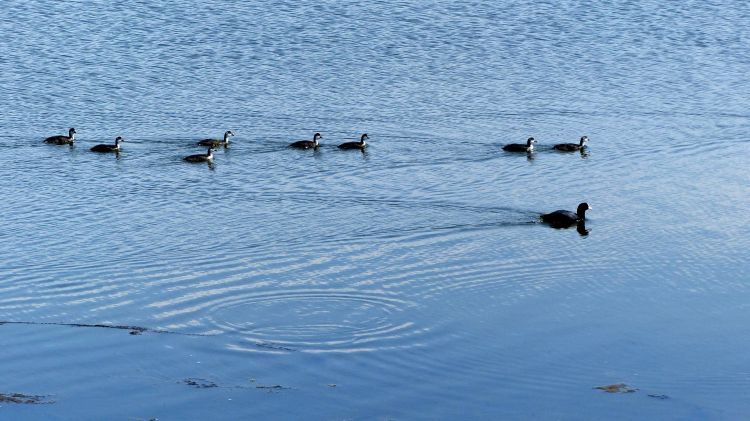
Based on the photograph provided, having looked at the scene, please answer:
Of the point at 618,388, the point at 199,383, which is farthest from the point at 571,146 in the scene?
the point at 199,383

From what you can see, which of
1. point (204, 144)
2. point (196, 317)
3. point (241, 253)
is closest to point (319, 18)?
point (204, 144)

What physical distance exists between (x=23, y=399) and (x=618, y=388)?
8.05 m

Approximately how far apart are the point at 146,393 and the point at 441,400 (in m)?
3.97

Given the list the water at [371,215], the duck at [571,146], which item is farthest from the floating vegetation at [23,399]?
the duck at [571,146]

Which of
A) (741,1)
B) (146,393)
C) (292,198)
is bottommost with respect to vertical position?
(146,393)

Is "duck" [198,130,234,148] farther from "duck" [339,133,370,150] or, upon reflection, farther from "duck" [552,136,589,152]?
"duck" [552,136,589,152]

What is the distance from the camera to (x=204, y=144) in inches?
1276

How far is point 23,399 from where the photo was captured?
1688 centimetres

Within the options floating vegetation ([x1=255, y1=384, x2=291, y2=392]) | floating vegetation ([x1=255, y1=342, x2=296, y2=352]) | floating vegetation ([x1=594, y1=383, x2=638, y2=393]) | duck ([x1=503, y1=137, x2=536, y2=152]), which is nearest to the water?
floating vegetation ([x1=255, y1=384, x2=291, y2=392])

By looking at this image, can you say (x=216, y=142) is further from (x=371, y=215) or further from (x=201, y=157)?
(x=371, y=215)

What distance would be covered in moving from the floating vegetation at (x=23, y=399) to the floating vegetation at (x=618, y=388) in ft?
24.7

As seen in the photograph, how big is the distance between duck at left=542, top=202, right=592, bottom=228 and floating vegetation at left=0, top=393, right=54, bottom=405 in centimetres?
A: 1270

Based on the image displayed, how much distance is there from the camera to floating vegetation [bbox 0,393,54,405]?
1678cm

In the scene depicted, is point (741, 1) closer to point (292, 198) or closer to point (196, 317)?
point (292, 198)
